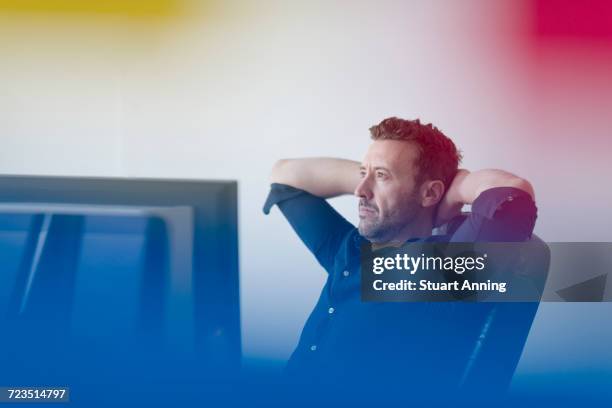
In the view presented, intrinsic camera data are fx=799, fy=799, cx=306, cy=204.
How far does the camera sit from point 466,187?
1762 millimetres

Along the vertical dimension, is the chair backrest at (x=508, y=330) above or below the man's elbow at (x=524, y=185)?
below

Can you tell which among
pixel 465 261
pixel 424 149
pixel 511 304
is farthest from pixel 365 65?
pixel 511 304

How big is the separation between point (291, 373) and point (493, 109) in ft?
2.46

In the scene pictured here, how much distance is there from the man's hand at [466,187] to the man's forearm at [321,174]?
0.20 metres

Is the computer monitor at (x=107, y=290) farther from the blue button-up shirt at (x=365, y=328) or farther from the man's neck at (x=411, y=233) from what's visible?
the man's neck at (x=411, y=233)

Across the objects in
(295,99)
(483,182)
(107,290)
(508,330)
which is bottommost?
(508,330)

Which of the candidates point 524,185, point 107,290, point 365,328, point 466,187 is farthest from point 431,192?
point 107,290

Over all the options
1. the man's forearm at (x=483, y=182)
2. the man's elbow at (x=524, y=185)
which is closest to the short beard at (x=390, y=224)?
the man's forearm at (x=483, y=182)

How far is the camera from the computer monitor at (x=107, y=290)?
1.75 meters

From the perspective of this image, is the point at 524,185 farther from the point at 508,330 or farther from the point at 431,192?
the point at 508,330

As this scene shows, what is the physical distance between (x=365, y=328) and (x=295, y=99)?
0.54 meters

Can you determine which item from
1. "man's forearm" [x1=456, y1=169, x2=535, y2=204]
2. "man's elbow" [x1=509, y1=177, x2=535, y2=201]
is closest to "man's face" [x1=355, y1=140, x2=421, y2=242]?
"man's forearm" [x1=456, y1=169, x2=535, y2=204]

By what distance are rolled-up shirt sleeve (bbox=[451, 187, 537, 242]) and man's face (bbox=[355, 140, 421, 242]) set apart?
120 millimetres

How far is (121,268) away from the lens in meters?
1.77
